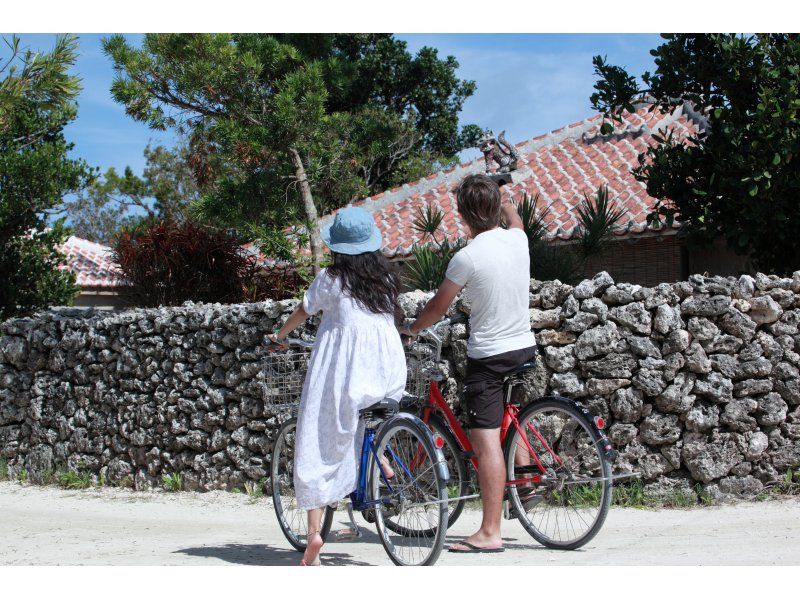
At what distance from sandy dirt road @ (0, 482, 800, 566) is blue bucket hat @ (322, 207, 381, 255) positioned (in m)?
1.78

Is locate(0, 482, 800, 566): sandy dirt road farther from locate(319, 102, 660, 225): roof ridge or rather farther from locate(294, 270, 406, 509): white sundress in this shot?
locate(319, 102, 660, 225): roof ridge

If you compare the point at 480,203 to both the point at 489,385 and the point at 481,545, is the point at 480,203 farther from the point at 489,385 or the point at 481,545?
the point at 481,545

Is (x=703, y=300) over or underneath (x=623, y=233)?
underneath

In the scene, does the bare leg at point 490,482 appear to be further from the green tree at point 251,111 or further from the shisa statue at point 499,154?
the green tree at point 251,111

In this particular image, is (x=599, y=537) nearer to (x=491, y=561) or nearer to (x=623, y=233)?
(x=491, y=561)

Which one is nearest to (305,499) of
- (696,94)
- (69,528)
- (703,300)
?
(69,528)

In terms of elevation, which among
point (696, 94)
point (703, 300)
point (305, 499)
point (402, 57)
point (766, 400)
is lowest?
point (305, 499)

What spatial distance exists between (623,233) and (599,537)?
6244 mm

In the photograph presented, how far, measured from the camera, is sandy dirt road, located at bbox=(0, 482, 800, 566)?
4629mm

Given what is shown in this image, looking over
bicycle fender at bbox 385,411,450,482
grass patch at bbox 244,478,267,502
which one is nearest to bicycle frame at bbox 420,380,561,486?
bicycle fender at bbox 385,411,450,482

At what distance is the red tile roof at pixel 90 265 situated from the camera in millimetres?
23800

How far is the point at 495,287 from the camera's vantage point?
459 centimetres

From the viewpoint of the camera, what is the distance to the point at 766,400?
20.1ft

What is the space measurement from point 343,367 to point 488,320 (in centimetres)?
86
